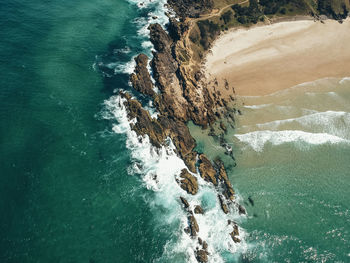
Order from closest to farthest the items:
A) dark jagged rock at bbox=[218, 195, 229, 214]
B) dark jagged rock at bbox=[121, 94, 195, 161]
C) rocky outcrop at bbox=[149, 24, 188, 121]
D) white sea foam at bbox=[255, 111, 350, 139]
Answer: dark jagged rock at bbox=[218, 195, 229, 214] → dark jagged rock at bbox=[121, 94, 195, 161] → white sea foam at bbox=[255, 111, 350, 139] → rocky outcrop at bbox=[149, 24, 188, 121]

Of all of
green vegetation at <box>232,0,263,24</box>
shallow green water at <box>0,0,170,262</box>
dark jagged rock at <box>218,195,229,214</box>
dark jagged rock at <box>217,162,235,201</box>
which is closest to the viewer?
shallow green water at <box>0,0,170,262</box>

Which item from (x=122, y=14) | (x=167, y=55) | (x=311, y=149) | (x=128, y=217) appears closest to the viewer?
(x=128, y=217)

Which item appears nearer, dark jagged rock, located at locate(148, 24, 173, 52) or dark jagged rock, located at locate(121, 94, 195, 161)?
dark jagged rock, located at locate(121, 94, 195, 161)

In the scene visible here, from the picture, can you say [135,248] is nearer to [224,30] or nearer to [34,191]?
[34,191]

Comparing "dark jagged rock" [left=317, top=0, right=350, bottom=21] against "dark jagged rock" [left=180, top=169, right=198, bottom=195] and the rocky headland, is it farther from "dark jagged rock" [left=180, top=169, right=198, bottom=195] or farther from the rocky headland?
"dark jagged rock" [left=180, top=169, right=198, bottom=195]

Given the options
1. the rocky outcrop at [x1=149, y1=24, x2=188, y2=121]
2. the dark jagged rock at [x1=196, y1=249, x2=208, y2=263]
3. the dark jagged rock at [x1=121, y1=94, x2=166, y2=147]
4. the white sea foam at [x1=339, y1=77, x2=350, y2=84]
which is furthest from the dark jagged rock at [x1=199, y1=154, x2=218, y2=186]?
the white sea foam at [x1=339, y1=77, x2=350, y2=84]

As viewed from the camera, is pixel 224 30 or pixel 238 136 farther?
pixel 224 30

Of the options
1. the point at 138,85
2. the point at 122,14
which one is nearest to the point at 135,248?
the point at 138,85

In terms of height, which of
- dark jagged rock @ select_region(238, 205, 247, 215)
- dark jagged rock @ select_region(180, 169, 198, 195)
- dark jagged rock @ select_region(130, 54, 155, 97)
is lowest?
dark jagged rock @ select_region(238, 205, 247, 215)
